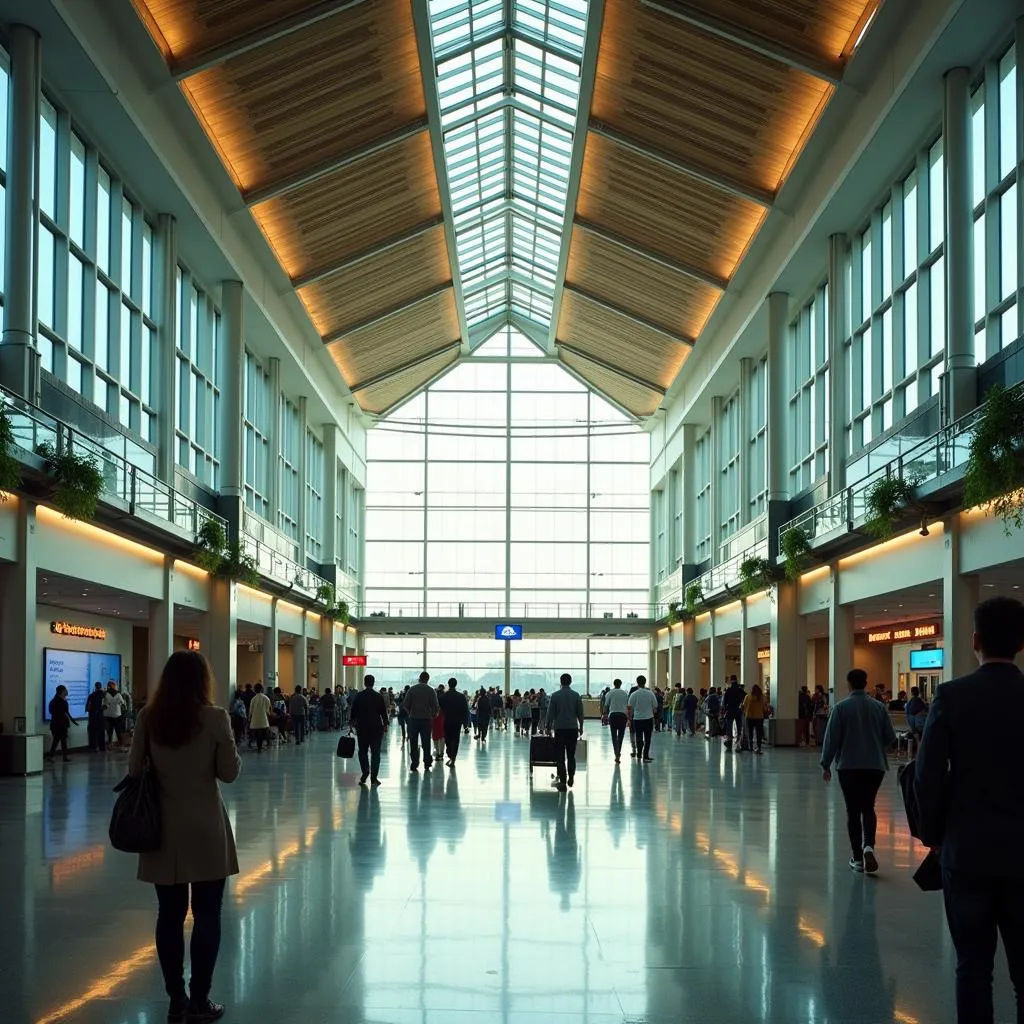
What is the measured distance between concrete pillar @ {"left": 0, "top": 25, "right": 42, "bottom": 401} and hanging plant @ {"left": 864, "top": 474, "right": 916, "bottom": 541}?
45.2 ft

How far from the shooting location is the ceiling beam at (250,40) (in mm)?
23125

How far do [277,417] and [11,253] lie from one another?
72.2 ft

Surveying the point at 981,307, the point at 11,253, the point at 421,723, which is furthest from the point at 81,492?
the point at 981,307

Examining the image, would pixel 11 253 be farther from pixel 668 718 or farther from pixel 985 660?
pixel 668 718

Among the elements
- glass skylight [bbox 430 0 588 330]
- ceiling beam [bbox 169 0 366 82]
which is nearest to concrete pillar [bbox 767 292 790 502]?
glass skylight [bbox 430 0 588 330]

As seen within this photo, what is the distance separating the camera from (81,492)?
63.3ft

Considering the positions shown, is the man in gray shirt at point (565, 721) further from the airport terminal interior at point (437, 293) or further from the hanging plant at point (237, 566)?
the hanging plant at point (237, 566)

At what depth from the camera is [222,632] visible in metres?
31.3

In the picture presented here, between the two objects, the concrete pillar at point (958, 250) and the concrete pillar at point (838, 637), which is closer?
the concrete pillar at point (958, 250)

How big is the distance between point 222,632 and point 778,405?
15.7 metres

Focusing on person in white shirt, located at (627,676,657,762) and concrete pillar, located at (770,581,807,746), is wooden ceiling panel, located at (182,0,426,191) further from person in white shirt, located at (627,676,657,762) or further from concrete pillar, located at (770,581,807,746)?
concrete pillar, located at (770,581,807,746)

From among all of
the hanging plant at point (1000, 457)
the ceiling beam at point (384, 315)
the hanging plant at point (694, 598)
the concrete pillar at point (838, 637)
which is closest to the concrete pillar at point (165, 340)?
the concrete pillar at point (838, 637)

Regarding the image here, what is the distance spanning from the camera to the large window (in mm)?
22453

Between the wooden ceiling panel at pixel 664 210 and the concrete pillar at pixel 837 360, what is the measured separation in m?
2.76
